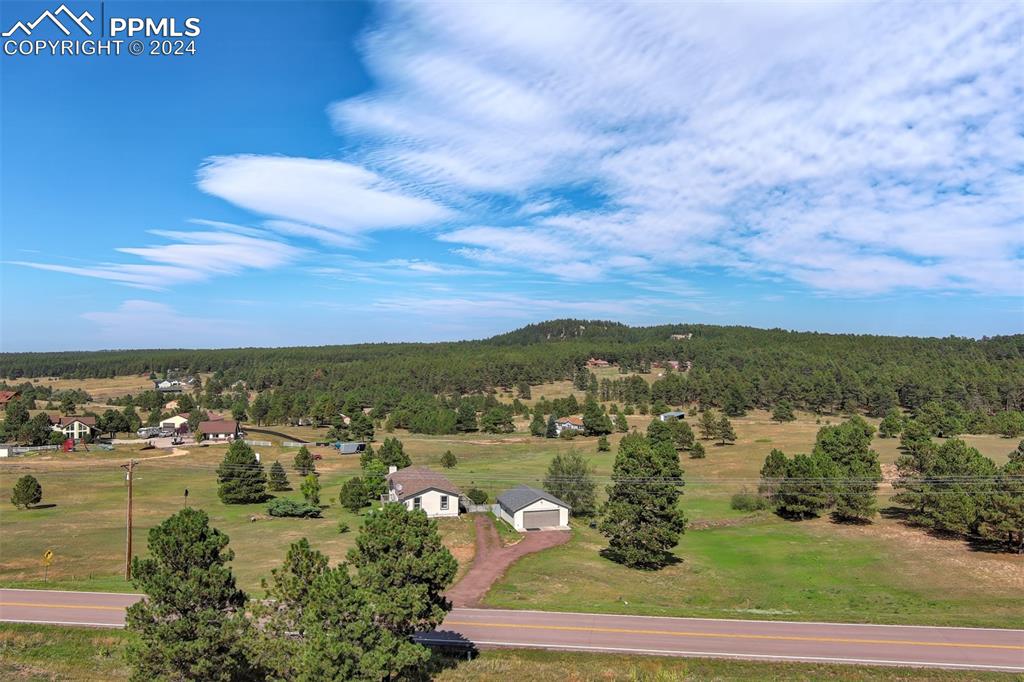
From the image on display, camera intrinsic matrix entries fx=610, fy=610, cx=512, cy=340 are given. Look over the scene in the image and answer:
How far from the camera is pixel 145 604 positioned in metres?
22.4

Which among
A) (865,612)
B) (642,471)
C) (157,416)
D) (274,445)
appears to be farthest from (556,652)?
(157,416)

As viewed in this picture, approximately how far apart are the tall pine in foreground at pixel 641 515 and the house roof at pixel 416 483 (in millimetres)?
19427

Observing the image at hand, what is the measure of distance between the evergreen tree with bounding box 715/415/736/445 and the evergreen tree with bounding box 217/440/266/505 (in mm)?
80494

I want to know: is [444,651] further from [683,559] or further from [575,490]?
[575,490]

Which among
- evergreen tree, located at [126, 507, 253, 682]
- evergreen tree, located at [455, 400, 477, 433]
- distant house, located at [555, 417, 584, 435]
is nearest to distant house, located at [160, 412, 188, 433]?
evergreen tree, located at [455, 400, 477, 433]

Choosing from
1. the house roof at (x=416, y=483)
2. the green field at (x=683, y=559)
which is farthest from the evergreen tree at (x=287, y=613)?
the house roof at (x=416, y=483)

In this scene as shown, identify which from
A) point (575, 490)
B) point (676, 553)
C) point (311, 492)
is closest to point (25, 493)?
point (311, 492)

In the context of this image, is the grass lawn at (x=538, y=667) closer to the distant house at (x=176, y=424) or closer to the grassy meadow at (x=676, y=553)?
the grassy meadow at (x=676, y=553)

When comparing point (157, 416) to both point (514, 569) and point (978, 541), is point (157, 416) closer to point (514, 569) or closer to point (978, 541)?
point (514, 569)

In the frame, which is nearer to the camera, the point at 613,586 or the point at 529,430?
the point at 613,586

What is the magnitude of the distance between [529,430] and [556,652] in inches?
4280

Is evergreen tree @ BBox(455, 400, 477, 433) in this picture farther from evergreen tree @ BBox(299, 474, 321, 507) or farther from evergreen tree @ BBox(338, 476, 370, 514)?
evergreen tree @ BBox(338, 476, 370, 514)

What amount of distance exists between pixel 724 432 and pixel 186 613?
106 meters

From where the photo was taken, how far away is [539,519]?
58969 mm
